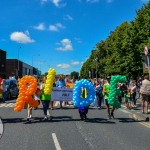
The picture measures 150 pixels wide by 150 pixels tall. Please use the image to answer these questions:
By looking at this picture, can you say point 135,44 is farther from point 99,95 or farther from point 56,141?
point 56,141

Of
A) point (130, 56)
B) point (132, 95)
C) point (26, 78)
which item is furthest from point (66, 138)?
point (130, 56)

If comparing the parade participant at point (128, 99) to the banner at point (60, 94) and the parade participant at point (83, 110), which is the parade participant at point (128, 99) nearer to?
the banner at point (60, 94)

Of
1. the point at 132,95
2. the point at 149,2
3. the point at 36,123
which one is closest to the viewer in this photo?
the point at 36,123

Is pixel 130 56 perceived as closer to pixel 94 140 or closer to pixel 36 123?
pixel 36 123

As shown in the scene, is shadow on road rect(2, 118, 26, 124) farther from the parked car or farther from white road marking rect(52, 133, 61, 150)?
the parked car

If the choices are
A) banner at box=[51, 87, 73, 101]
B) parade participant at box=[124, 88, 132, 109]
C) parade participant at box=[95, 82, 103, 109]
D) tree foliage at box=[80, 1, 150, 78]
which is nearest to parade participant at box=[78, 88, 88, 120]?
banner at box=[51, 87, 73, 101]

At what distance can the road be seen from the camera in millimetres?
9086

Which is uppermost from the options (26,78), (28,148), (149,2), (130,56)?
(149,2)

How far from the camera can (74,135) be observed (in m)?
10.8

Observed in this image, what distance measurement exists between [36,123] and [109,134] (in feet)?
11.9

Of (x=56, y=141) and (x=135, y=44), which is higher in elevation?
(x=135, y=44)

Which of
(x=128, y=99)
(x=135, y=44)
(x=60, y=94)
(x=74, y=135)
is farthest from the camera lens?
(x=135, y=44)

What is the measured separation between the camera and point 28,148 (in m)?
8.84

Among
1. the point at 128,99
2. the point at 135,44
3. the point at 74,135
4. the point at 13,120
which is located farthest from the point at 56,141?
the point at 135,44
